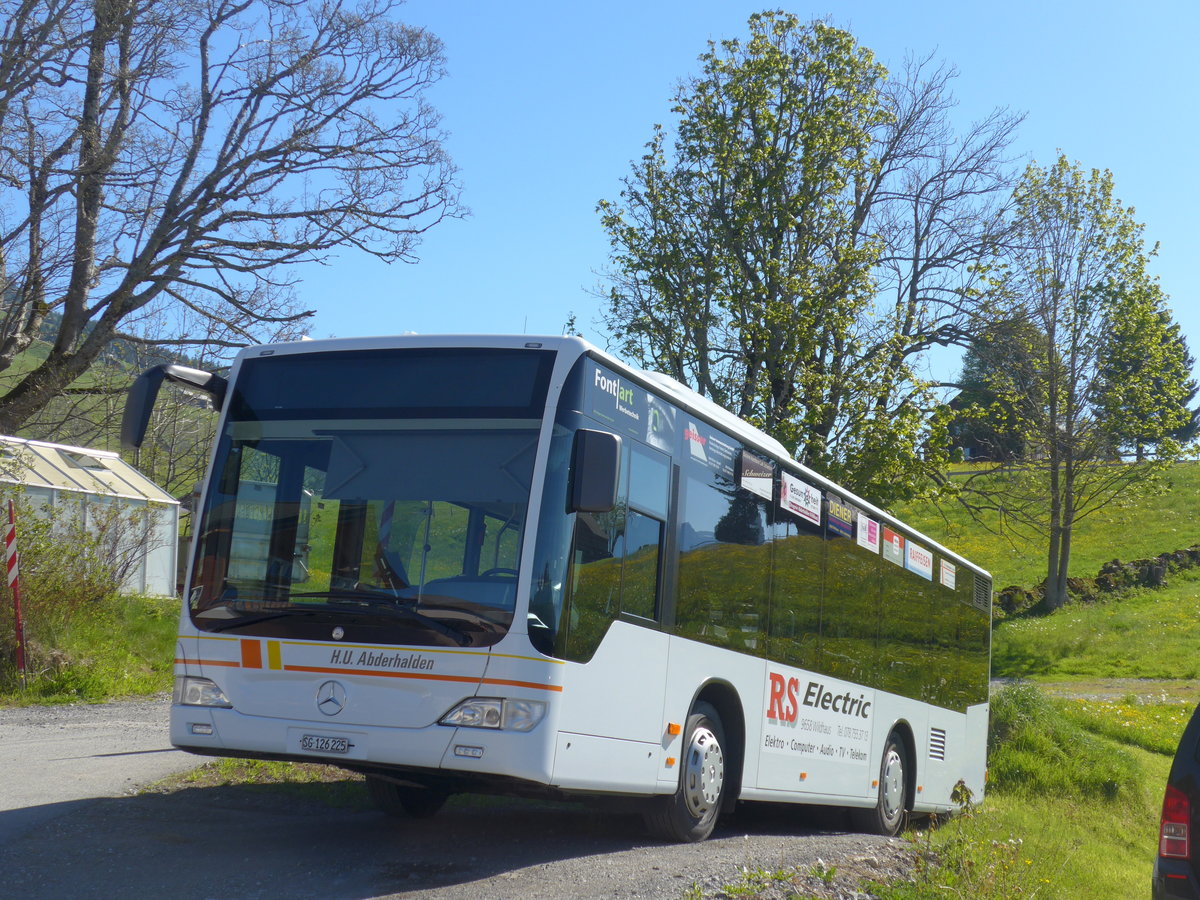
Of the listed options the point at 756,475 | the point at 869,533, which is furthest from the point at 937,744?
the point at 756,475

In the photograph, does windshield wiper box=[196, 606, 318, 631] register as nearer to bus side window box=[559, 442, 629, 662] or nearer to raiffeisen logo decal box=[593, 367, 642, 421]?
bus side window box=[559, 442, 629, 662]

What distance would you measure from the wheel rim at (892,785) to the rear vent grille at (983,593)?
3635 mm

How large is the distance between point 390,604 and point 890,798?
7432 mm

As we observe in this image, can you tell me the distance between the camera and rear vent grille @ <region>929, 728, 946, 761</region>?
1377 centimetres

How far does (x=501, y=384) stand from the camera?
23.4 feet

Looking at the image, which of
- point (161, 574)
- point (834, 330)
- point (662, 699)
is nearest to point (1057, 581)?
point (834, 330)

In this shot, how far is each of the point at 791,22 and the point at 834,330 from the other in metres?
7.27

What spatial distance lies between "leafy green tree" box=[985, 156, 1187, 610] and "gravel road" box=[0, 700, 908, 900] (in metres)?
28.2

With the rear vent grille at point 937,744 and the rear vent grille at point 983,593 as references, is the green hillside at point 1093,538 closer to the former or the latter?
the rear vent grille at point 983,593

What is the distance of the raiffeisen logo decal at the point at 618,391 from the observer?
731 centimetres

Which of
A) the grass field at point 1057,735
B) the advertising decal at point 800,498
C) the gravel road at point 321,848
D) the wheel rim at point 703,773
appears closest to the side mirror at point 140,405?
the gravel road at point 321,848

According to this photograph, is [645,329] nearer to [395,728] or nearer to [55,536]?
[55,536]

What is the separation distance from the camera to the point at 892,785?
493 inches

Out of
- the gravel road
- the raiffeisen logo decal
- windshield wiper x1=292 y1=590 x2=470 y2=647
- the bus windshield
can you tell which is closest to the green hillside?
the gravel road
